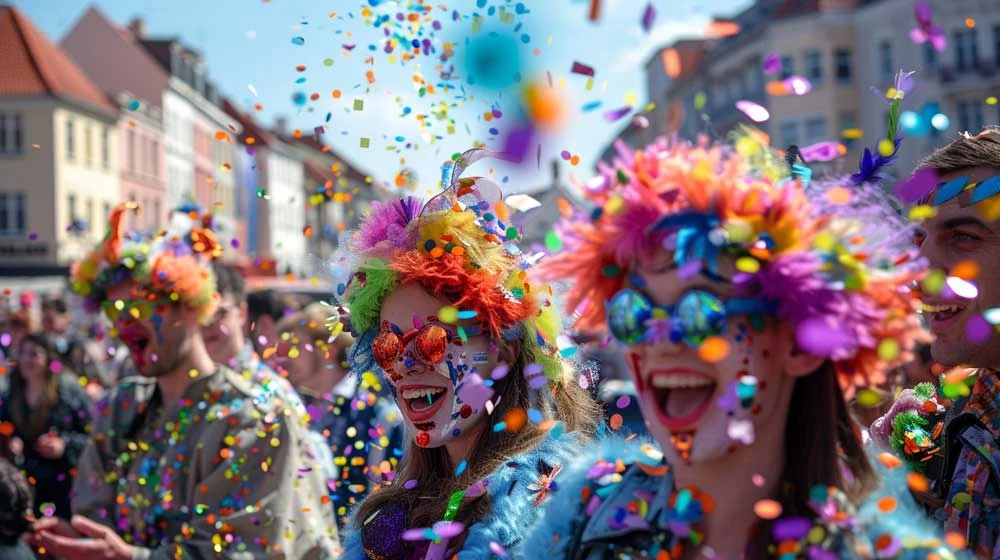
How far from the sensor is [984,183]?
8.91 ft

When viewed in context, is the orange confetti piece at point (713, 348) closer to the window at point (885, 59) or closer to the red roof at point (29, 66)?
the window at point (885, 59)

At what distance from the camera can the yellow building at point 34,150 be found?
32.2 meters

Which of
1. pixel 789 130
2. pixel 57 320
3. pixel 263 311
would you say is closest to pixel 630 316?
pixel 263 311

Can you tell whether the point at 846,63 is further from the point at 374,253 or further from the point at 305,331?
the point at 374,253

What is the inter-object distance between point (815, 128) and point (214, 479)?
32178 millimetres

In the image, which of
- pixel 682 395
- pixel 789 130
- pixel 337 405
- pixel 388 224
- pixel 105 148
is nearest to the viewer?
pixel 682 395

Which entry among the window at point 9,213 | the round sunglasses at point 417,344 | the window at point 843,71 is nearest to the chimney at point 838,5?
the window at point 843,71

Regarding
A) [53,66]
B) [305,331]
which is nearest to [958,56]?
[53,66]

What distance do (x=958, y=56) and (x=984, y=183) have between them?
101 feet

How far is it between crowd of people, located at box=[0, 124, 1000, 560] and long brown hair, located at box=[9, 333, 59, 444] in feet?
6.38

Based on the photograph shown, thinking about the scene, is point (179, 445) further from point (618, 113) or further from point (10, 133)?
point (10, 133)

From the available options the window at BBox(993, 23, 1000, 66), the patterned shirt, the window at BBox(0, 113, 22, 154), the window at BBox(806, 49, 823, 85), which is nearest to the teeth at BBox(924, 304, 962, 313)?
the patterned shirt

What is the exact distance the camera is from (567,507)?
2.16 meters

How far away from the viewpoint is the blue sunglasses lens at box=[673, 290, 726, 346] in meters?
1.80
